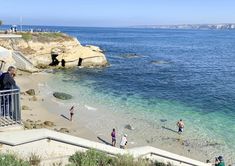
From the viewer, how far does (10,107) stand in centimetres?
1195

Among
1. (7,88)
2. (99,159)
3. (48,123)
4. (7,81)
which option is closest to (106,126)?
(48,123)

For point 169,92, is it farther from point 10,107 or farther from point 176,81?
point 10,107

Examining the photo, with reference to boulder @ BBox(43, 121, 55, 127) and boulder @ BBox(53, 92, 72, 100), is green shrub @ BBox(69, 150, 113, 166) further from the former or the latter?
boulder @ BBox(53, 92, 72, 100)

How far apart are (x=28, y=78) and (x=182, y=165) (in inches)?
1294

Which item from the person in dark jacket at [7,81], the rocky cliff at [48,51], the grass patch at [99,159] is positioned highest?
the person in dark jacket at [7,81]

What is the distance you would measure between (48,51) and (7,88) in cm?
4742

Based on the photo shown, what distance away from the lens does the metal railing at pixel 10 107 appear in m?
11.6

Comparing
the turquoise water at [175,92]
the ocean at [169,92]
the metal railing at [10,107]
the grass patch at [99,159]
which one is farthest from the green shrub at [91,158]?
the turquoise water at [175,92]

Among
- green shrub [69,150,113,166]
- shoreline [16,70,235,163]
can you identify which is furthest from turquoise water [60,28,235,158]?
green shrub [69,150,113,166]

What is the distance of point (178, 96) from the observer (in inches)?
1510

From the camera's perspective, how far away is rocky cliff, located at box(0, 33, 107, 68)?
5600cm

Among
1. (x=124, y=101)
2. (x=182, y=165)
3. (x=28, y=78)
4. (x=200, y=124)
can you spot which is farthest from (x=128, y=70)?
(x=182, y=165)

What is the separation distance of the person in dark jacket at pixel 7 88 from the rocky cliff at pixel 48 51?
4333 cm

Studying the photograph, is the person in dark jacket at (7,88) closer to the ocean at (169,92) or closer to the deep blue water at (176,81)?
the ocean at (169,92)
